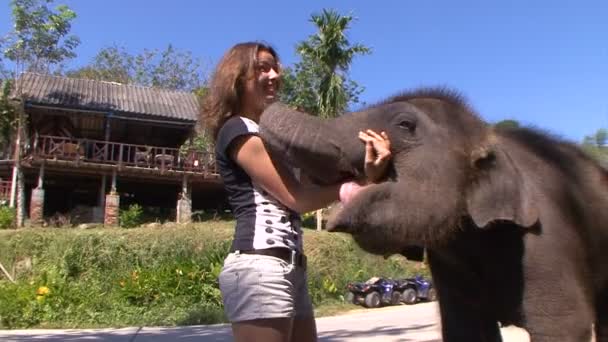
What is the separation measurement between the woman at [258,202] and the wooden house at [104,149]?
22159 mm

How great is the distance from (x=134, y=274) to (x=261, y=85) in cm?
1188

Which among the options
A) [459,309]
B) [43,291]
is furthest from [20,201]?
[459,309]

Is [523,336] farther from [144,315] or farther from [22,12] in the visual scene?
[22,12]

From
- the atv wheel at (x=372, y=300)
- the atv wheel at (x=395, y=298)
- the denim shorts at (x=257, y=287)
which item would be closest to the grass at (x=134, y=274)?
the atv wheel at (x=372, y=300)

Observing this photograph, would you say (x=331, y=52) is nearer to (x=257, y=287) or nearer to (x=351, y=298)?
(x=351, y=298)

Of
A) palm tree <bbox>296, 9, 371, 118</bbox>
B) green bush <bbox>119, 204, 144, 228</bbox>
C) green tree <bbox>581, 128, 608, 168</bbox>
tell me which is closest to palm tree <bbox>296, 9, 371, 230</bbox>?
palm tree <bbox>296, 9, 371, 118</bbox>

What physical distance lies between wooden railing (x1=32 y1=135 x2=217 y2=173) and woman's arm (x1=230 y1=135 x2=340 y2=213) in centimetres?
2140

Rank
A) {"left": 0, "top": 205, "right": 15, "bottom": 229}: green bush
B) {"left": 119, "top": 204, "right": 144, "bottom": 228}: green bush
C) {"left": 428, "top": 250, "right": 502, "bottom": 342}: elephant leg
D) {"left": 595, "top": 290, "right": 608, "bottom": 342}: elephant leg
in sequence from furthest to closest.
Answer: {"left": 119, "top": 204, "right": 144, "bottom": 228}: green bush, {"left": 0, "top": 205, "right": 15, "bottom": 229}: green bush, {"left": 595, "top": 290, "right": 608, "bottom": 342}: elephant leg, {"left": 428, "top": 250, "right": 502, "bottom": 342}: elephant leg

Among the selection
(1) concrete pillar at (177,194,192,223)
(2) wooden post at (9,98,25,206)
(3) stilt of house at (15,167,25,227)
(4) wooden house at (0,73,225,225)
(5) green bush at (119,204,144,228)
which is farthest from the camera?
(1) concrete pillar at (177,194,192,223)

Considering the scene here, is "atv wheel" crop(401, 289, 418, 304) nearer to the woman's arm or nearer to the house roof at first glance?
the woman's arm

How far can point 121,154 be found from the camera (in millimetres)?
25156

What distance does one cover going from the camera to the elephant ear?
2.21 meters

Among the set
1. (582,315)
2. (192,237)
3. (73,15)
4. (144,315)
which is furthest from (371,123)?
(73,15)

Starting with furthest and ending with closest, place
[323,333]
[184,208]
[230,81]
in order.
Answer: [184,208] < [323,333] < [230,81]
